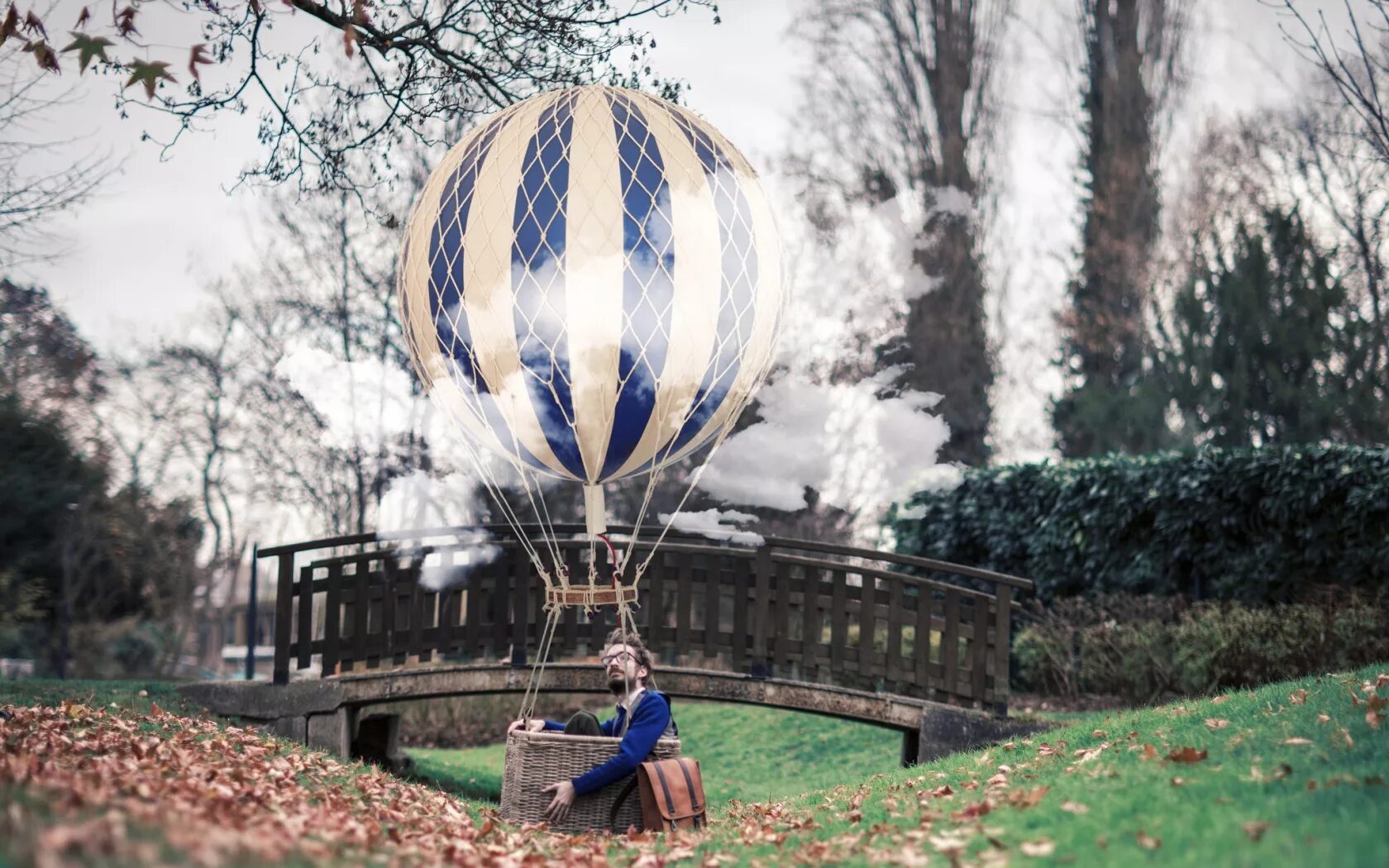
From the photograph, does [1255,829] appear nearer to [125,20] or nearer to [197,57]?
[197,57]

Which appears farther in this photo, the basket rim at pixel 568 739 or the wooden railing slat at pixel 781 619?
the wooden railing slat at pixel 781 619

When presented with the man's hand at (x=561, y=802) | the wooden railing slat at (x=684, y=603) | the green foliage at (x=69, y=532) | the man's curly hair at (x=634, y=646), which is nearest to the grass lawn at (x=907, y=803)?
the man's hand at (x=561, y=802)

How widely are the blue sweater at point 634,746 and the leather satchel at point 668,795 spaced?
81mm

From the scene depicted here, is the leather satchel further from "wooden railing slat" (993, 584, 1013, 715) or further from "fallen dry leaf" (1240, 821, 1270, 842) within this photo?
"wooden railing slat" (993, 584, 1013, 715)

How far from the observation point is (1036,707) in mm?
11883

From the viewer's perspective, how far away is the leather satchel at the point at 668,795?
619 centimetres

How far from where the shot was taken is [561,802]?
6230 mm

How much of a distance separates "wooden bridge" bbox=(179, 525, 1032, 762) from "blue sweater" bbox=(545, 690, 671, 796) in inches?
144

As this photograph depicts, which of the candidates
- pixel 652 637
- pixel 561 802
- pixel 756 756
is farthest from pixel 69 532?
pixel 561 802

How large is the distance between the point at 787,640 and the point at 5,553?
42.6 feet

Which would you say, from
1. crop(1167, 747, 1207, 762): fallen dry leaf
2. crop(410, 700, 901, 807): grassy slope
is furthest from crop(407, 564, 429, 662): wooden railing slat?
crop(1167, 747, 1207, 762): fallen dry leaf

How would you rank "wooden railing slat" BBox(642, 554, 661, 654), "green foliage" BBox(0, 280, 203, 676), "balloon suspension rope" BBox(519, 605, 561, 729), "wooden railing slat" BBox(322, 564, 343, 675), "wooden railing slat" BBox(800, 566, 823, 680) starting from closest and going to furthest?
1. "balloon suspension rope" BBox(519, 605, 561, 729)
2. "wooden railing slat" BBox(322, 564, 343, 675)
3. "wooden railing slat" BBox(800, 566, 823, 680)
4. "wooden railing slat" BBox(642, 554, 661, 654)
5. "green foliage" BBox(0, 280, 203, 676)

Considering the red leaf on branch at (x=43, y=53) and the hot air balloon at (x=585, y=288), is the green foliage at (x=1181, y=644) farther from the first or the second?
the red leaf on branch at (x=43, y=53)

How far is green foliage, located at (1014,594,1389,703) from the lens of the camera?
10016 millimetres
